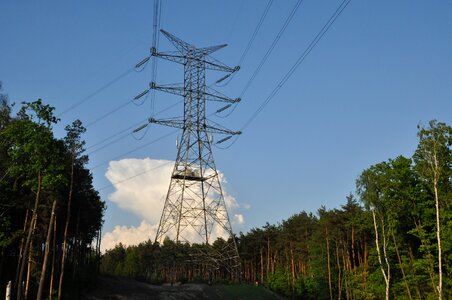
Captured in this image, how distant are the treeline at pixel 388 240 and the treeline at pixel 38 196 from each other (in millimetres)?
9280

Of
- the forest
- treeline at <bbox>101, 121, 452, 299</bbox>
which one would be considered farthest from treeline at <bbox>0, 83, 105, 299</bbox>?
treeline at <bbox>101, 121, 452, 299</bbox>

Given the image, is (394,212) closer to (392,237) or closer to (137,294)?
(392,237)

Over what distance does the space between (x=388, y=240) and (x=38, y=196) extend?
30.7 metres

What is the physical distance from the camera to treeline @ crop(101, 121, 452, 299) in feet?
117

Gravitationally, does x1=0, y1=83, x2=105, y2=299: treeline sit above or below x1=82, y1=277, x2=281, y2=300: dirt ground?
above

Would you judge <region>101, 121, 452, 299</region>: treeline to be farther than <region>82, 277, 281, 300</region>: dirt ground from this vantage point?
No

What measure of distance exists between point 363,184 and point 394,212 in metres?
3.94

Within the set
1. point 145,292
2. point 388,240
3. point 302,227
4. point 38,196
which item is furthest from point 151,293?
point 302,227

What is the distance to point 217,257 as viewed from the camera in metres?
44.3

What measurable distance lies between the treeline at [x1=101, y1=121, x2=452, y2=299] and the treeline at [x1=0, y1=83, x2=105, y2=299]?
9280 mm

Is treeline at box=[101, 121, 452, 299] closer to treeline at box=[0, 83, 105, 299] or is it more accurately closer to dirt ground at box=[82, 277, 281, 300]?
dirt ground at box=[82, 277, 281, 300]

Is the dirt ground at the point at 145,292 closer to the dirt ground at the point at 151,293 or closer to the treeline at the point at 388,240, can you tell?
the dirt ground at the point at 151,293

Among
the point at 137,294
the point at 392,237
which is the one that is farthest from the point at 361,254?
the point at 137,294

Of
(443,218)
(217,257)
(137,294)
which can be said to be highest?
(443,218)
